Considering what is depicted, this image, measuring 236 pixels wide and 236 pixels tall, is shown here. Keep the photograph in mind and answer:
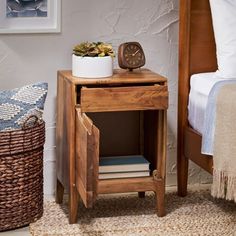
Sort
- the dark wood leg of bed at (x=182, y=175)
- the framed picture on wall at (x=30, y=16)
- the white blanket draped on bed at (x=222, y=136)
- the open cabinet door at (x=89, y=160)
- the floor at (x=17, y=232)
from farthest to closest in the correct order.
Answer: the dark wood leg of bed at (x=182, y=175)
the framed picture on wall at (x=30, y=16)
the floor at (x=17, y=232)
the white blanket draped on bed at (x=222, y=136)
the open cabinet door at (x=89, y=160)

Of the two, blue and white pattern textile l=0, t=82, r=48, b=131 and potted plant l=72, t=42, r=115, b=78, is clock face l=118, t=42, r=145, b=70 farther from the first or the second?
blue and white pattern textile l=0, t=82, r=48, b=131

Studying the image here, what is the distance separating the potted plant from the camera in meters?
2.41

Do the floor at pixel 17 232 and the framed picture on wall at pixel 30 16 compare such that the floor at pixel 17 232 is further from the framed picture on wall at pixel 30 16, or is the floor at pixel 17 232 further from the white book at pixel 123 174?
the framed picture on wall at pixel 30 16

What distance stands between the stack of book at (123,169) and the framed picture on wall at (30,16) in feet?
2.04

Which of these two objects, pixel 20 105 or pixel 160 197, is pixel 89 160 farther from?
pixel 160 197

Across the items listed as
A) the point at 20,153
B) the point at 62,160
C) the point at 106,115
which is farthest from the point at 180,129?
the point at 20,153

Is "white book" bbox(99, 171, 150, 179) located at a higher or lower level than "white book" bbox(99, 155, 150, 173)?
lower

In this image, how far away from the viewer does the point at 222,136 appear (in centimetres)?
227

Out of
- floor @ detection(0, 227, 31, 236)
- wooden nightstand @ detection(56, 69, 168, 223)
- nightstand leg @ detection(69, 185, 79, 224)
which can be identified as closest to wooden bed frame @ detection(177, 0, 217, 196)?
wooden nightstand @ detection(56, 69, 168, 223)

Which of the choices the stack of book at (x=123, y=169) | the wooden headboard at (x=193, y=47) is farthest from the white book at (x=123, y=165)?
the wooden headboard at (x=193, y=47)

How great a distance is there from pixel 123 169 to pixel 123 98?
32cm

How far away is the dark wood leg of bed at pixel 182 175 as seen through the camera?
2.74m

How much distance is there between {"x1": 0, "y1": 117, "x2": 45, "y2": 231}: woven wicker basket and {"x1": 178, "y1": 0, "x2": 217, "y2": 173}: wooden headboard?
0.64 metres

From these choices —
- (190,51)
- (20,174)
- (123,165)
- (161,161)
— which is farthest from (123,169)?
(190,51)
